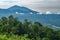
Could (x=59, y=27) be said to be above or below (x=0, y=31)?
below

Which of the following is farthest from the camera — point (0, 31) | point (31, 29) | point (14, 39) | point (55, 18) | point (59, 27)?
point (55, 18)

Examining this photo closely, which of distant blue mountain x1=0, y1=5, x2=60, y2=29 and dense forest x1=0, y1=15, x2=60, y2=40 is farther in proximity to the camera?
distant blue mountain x1=0, y1=5, x2=60, y2=29

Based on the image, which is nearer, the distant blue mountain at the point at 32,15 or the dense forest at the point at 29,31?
the dense forest at the point at 29,31

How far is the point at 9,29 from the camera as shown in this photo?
38.1 feet

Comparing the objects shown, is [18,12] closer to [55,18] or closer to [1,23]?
[55,18]

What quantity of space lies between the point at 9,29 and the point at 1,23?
1.44 meters

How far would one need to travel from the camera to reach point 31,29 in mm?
11977

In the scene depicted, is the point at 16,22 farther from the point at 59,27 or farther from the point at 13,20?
the point at 59,27

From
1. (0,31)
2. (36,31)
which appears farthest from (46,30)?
(0,31)

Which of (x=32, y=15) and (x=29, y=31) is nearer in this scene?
(x=29, y=31)

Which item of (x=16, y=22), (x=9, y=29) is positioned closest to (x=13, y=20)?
(x=16, y=22)

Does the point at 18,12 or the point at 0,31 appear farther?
the point at 18,12

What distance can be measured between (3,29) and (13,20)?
1577 mm

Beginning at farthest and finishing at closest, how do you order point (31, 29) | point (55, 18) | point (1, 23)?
point (55, 18) → point (1, 23) → point (31, 29)
